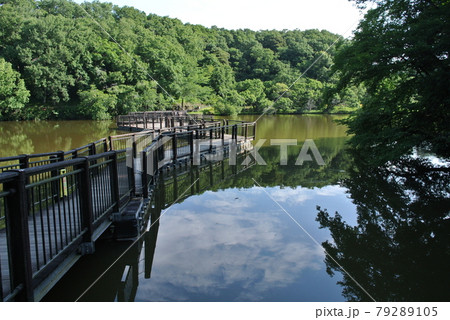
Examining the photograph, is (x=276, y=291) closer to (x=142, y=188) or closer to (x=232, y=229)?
(x=232, y=229)

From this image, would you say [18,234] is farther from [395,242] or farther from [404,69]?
[404,69]

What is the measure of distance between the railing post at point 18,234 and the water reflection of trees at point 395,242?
3.21 meters

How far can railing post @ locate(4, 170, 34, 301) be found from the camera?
2.60 meters

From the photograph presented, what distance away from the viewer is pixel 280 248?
498cm

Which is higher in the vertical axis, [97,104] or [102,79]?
[102,79]

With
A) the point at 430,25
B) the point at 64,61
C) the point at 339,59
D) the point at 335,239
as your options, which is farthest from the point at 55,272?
the point at 64,61

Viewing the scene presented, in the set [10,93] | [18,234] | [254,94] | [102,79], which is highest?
[102,79]

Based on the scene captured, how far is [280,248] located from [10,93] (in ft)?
125

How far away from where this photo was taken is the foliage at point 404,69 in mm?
8875

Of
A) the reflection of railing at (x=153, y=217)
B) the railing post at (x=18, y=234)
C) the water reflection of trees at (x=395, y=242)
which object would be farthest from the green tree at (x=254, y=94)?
the railing post at (x=18, y=234)

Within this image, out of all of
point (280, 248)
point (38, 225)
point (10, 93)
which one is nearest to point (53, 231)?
point (38, 225)

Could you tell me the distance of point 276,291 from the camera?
3.83m

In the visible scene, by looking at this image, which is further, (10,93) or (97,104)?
(97,104)

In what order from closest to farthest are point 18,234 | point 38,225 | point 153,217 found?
point 18,234 → point 38,225 → point 153,217
